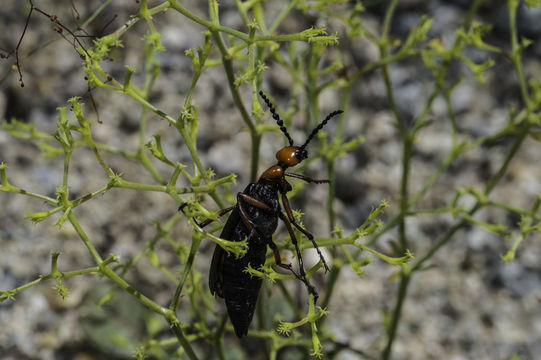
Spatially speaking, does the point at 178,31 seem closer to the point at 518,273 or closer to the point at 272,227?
the point at 272,227

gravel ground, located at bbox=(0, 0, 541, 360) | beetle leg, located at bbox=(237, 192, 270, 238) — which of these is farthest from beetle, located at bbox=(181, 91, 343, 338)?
gravel ground, located at bbox=(0, 0, 541, 360)

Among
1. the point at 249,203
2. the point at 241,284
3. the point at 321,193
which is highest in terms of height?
the point at 321,193

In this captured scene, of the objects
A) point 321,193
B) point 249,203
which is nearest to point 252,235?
point 249,203

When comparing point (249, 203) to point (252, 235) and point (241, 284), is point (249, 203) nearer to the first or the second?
point (252, 235)

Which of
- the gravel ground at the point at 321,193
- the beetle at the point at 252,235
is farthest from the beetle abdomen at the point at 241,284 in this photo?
the gravel ground at the point at 321,193

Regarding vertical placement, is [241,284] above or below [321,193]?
below

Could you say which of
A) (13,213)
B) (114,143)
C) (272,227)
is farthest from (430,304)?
(13,213)
